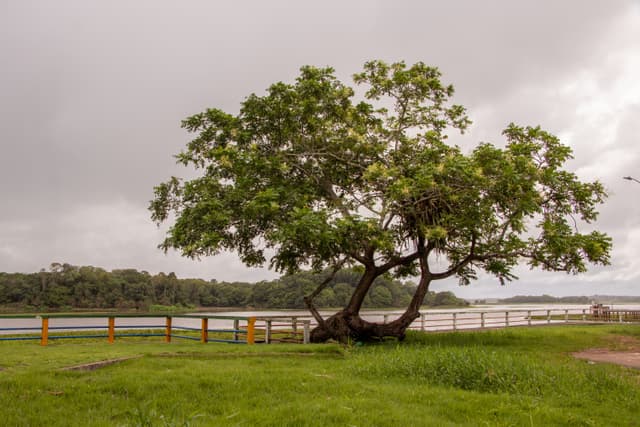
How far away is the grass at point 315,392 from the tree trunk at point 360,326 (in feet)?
19.4

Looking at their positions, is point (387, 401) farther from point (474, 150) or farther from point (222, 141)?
point (222, 141)

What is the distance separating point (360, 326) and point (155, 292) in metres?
40.3

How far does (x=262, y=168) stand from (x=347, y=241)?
400 centimetres

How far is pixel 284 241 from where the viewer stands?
14586mm

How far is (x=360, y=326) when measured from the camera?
17719mm

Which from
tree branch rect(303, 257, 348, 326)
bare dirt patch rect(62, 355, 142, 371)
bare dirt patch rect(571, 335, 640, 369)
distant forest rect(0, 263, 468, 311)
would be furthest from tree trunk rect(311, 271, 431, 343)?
distant forest rect(0, 263, 468, 311)

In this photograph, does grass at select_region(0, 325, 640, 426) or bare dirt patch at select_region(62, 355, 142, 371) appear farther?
bare dirt patch at select_region(62, 355, 142, 371)

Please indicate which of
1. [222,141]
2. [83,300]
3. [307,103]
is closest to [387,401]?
[307,103]

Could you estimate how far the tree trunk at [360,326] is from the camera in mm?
17609

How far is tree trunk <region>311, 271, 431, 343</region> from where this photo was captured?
57.8 feet

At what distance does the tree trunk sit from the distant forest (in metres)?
22.6

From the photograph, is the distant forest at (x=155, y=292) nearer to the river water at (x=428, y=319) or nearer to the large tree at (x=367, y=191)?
the river water at (x=428, y=319)

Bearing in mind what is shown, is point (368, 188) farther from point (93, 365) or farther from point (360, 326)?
point (93, 365)

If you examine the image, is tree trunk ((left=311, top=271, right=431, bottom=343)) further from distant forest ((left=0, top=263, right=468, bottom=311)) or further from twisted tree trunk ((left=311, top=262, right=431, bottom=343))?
distant forest ((left=0, top=263, right=468, bottom=311))
